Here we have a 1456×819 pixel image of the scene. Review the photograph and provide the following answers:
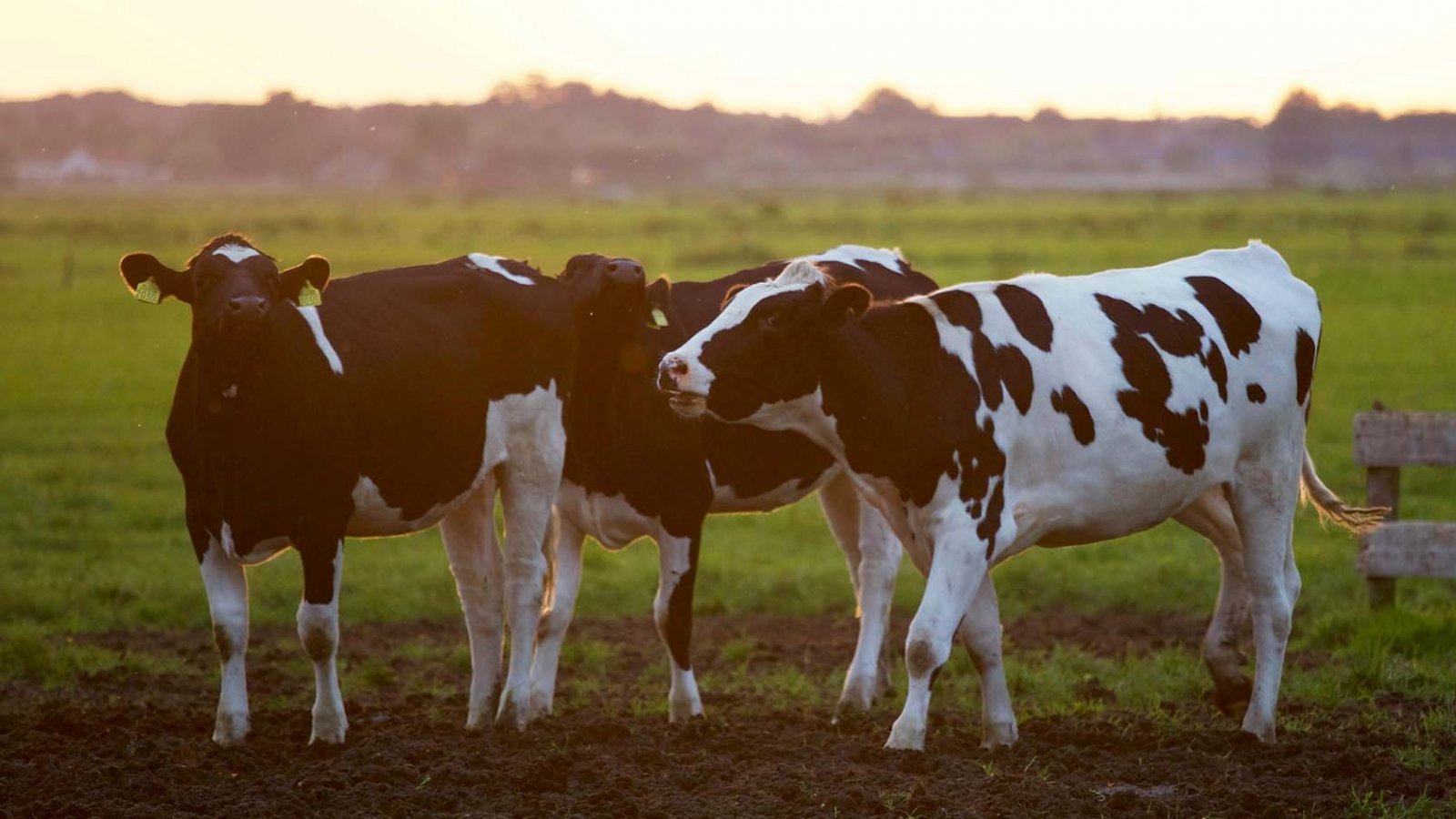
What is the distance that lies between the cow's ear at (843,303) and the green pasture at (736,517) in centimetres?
276

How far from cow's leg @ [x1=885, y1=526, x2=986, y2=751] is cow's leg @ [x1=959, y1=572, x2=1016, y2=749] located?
1.84 ft

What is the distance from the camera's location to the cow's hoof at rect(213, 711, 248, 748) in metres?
7.80

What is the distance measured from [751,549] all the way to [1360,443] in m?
5.22

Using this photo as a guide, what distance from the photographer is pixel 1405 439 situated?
1109 centimetres

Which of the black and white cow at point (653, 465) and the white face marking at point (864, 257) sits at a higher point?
the white face marking at point (864, 257)

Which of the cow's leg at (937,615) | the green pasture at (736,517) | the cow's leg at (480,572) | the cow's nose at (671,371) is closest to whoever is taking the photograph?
the cow's nose at (671,371)

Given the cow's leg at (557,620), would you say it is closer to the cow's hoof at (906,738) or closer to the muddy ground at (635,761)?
the muddy ground at (635,761)

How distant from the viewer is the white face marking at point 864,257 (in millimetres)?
10414

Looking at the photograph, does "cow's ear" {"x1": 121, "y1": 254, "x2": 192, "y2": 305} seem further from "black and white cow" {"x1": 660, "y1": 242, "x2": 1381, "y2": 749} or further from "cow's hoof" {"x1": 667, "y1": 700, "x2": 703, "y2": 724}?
"cow's hoof" {"x1": 667, "y1": 700, "x2": 703, "y2": 724}

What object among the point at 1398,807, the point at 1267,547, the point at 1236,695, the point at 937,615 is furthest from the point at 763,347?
the point at 1236,695

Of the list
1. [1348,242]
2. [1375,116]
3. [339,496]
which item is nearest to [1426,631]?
[339,496]

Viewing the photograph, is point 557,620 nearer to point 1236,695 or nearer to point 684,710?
point 684,710

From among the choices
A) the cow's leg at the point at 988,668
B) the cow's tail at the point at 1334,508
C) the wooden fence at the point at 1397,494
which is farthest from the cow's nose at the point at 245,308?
the wooden fence at the point at 1397,494

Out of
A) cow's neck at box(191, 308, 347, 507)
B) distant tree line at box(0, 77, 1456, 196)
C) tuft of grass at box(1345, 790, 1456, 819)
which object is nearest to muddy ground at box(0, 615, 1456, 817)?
tuft of grass at box(1345, 790, 1456, 819)
